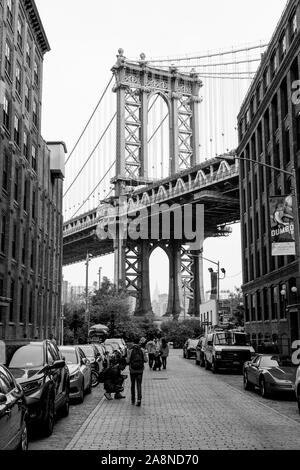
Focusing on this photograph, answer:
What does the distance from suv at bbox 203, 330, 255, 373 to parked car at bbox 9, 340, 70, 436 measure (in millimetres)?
15116

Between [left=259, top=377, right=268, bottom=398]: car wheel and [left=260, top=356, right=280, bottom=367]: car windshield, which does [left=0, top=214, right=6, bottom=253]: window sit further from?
[left=259, top=377, right=268, bottom=398]: car wheel

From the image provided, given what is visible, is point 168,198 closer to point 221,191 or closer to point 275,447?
point 221,191

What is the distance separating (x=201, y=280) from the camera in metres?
95.5

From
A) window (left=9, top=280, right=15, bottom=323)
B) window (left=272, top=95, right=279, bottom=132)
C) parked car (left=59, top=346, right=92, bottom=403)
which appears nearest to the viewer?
parked car (left=59, top=346, right=92, bottom=403)

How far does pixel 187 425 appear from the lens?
1123 cm

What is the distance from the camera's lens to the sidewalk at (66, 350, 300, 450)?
9250mm

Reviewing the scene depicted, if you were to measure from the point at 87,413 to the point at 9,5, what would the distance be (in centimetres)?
2758

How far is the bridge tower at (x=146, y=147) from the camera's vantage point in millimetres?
90062

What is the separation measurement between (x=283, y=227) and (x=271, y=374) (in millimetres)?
6092

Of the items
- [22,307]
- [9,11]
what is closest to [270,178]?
[22,307]

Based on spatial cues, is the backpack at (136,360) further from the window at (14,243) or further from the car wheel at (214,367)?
the window at (14,243)

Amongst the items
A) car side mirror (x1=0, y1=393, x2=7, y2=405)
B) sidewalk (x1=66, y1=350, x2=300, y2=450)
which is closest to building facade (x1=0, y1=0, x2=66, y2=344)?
sidewalk (x1=66, y1=350, x2=300, y2=450)

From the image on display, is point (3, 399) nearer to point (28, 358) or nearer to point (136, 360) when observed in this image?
point (28, 358)

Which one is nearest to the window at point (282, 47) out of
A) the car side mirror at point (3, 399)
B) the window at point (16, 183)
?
the window at point (16, 183)
